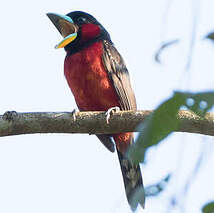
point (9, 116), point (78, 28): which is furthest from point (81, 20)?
point (9, 116)

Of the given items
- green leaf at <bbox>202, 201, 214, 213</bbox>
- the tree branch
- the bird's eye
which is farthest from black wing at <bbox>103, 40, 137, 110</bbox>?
green leaf at <bbox>202, 201, 214, 213</bbox>

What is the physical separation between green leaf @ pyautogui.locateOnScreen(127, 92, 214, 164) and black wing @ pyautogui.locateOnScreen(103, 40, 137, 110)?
3569 millimetres

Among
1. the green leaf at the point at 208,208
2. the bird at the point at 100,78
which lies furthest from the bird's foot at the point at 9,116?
the green leaf at the point at 208,208

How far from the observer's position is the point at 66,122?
322cm

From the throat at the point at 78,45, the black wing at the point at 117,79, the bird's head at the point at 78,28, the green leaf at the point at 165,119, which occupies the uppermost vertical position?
the green leaf at the point at 165,119

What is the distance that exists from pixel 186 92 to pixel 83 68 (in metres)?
3.64

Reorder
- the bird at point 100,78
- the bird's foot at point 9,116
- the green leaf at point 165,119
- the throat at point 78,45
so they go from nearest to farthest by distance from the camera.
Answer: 1. the green leaf at point 165,119
2. the bird's foot at point 9,116
3. the bird at point 100,78
4. the throat at point 78,45

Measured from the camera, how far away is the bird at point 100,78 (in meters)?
4.60

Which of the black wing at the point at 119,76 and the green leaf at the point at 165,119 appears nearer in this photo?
the green leaf at the point at 165,119

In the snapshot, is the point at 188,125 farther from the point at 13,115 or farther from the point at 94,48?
the point at 94,48

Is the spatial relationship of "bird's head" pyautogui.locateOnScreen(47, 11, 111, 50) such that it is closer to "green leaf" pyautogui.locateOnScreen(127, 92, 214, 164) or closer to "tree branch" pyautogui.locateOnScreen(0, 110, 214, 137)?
"tree branch" pyautogui.locateOnScreen(0, 110, 214, 137)

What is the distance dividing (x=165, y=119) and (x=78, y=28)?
4.28m

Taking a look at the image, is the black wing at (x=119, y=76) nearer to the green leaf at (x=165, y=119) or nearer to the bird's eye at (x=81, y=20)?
the bird's eye at (x=81, y=20)

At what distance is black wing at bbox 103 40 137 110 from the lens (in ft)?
15.3
